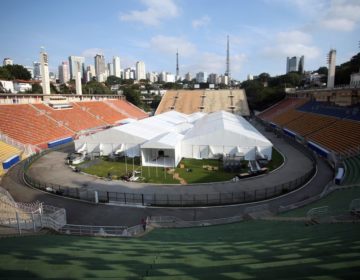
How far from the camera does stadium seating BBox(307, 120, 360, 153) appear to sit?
26.5 m

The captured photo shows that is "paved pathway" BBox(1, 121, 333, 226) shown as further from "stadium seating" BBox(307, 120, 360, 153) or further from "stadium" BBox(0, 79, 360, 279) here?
"stadium seating" BBox(307, 120, 360, 153)

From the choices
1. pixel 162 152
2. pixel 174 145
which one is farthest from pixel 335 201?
pixel 162 152

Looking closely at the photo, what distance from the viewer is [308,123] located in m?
41.5

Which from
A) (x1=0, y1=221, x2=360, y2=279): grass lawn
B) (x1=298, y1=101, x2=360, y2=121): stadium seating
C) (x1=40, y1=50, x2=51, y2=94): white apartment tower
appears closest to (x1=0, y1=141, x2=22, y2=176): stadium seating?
(x1=0, y1=221, x2=360, y2=279): grass lawn

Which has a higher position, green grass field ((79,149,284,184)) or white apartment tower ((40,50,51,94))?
white apartment tower ((40,50,51,94))

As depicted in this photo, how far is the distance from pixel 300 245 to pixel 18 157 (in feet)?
101

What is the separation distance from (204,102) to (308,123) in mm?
42922

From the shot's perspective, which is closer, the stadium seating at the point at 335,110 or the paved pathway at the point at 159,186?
the paved pathway at the point at 159,186

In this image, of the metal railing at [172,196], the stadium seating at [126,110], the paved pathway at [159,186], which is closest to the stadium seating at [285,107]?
the paved pathway at [159,186]

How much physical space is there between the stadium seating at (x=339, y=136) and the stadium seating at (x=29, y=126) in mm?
38771

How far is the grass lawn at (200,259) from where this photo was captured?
506cm

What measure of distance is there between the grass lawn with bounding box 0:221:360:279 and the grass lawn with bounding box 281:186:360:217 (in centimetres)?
419

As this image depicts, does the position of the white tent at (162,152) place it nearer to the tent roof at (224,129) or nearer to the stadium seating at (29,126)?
the tent roof at (224,129)

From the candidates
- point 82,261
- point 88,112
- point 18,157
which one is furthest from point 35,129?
point 82,261
